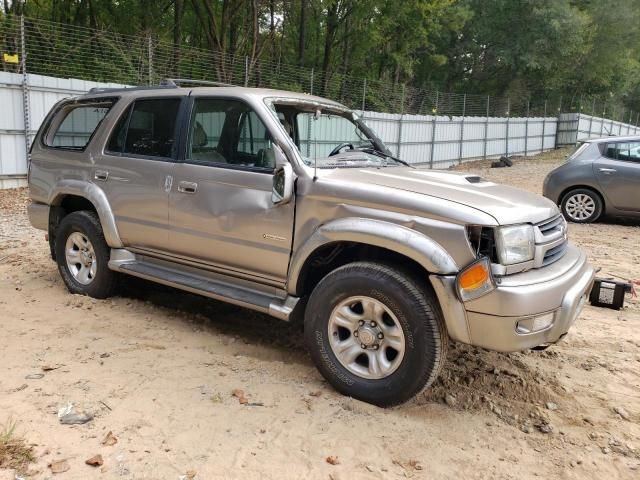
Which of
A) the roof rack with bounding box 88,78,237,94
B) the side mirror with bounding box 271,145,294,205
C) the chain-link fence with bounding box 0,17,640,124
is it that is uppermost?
the chain-link fence with bounding box 0,17,640,124

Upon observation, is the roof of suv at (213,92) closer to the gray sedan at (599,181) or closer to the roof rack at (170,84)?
the roof rack at (170,84)

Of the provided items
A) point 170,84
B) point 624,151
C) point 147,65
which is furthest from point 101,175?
point 147,65

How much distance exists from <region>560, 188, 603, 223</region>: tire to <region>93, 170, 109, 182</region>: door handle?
782cm

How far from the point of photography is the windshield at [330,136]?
4129 millimetres

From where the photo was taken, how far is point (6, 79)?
11.0 m

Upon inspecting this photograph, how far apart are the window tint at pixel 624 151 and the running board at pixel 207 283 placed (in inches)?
304

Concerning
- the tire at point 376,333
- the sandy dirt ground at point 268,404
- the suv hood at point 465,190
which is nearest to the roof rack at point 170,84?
the suv hood at point 465,190

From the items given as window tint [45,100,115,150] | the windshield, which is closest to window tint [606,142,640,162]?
the windshield

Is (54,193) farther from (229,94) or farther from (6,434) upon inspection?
(6,434)

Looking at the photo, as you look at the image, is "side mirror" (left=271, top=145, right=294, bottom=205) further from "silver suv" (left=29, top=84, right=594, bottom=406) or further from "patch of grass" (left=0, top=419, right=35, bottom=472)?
"patch of grass" (left=0, top=419, right=35, bottom=472)

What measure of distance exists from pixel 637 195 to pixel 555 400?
270 inches

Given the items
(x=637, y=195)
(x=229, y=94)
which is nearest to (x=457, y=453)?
(x=229, y=94)

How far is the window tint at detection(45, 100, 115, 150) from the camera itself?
5125 mm

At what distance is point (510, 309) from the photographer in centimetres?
308
